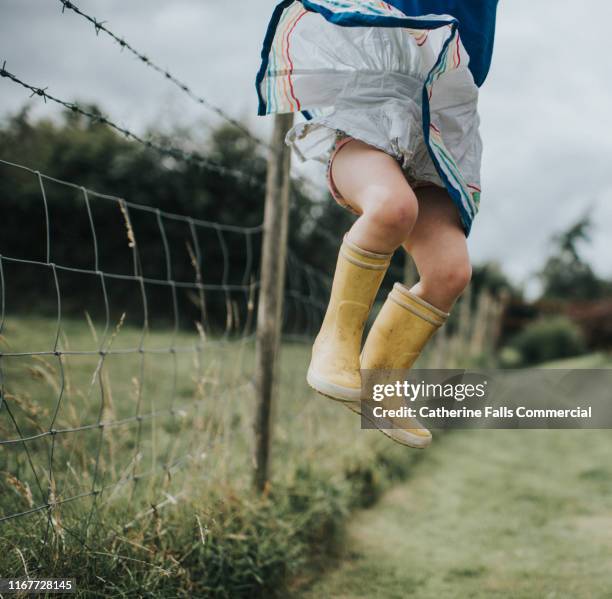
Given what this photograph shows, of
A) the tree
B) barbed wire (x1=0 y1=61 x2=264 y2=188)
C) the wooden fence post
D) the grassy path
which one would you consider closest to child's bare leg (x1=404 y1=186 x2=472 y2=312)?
barbed wire (x1=0 y1=61 x2=264 y2=188)

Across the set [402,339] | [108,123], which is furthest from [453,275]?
[108,123]

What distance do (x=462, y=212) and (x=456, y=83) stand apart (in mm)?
293

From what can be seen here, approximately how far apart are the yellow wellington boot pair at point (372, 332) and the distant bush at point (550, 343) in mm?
13574

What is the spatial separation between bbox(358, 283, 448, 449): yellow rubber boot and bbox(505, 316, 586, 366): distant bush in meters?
13.6

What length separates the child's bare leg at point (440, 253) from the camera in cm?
144

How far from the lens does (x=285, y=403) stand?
14.1 ft

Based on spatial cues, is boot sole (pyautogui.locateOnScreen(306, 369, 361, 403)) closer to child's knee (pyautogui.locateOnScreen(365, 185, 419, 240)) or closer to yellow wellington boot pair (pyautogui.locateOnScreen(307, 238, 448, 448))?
yellow wellington boot pair (pyautogui.locateOnScreen(307, 238, 448, 448))

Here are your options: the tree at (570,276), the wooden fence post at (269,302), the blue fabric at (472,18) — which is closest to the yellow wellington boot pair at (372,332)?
the blue fabric at (472,18)

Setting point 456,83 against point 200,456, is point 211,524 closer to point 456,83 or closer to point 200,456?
point 200,456

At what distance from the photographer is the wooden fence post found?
2.51 metres

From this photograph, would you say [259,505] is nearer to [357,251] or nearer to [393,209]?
[357,251]

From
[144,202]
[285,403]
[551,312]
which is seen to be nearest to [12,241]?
[144,202]

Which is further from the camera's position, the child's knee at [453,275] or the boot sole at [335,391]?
the child's knee at [453,275]

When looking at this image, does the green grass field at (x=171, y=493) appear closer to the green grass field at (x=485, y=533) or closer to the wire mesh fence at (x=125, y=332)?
the wire mesh fence at (x=125, y=332)
